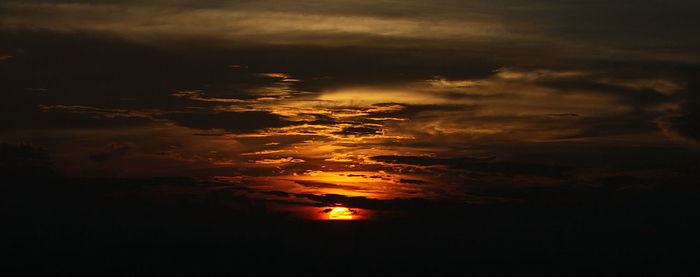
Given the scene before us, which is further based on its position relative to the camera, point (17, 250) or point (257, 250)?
point (257, 250)

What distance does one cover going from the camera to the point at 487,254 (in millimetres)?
133250

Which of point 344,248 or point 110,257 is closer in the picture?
point 110,257

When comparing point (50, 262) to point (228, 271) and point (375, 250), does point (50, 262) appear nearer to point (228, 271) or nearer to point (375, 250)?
point (228, 271)

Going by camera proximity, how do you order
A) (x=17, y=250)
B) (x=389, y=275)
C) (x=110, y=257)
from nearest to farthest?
(x=17, y=250) → (x=110, y=257) → (x=389, y=275)

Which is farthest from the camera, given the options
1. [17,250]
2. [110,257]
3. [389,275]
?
[389,275]

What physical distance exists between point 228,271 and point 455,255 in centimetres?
3808

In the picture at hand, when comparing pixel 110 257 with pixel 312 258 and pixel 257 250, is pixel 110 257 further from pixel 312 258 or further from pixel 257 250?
pixel 312 258

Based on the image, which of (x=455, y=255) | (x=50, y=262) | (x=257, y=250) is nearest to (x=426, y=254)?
(x=455, y=255)

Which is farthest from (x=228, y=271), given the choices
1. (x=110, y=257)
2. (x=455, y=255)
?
(x=455, y=255)

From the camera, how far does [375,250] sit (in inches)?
5566

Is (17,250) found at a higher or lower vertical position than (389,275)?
higher

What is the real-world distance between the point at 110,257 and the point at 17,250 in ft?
50.3

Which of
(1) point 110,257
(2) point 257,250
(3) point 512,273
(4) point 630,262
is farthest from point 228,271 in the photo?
(4) point 630,262

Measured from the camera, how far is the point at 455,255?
442 ft
